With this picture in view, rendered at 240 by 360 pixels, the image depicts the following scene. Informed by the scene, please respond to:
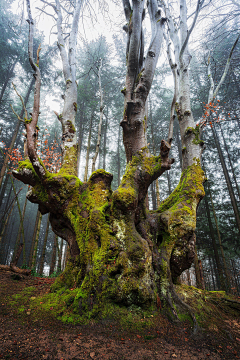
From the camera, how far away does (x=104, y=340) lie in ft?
6.11

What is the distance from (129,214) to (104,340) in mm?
1622

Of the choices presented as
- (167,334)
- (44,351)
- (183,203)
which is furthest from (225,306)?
(44,351)

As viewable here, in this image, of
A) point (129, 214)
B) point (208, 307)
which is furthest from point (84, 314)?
point (208, 307)

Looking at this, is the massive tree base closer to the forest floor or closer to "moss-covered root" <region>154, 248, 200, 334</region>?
"moss-covered root" <region>154, 248, 200, 334</region>

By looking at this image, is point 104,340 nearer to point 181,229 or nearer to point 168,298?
point 168,298

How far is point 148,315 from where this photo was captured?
2283 millimetres

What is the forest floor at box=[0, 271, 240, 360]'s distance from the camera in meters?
1.63

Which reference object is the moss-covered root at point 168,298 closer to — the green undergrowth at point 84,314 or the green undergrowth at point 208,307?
the green undergrowth at point 208,307

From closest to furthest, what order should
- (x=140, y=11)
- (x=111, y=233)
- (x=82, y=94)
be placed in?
(x=111, y=233), (x=140, y=11), (x=82, y=94)

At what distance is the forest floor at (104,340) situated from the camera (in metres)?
1.63

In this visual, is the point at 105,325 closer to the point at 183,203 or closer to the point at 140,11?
the point at 183,203

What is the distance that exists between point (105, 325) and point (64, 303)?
670 mm

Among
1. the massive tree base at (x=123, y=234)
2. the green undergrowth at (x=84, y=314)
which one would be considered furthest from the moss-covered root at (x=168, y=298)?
the green undergrowth at (x=84, y=314)

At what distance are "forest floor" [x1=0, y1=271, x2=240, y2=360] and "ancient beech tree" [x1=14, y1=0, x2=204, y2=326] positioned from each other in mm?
277
